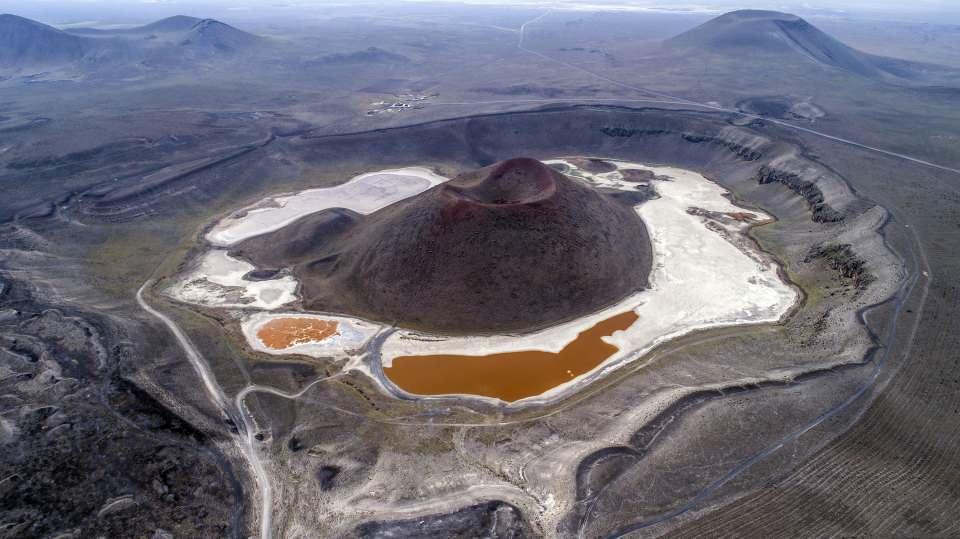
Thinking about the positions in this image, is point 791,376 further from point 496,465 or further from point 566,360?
point 496,465

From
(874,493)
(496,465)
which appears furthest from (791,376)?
(496,465)

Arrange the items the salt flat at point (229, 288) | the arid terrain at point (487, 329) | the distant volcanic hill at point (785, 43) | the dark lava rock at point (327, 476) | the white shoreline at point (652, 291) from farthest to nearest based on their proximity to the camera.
Answer: the distant volcanic hill at point (785, 43), the salt flat at point (229, 288), the white shoreline at point (652, 291), the dark lava rock at point (327, 476), the arid terrain at point (487, 329)

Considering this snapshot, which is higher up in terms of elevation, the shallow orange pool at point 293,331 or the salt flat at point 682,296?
the salt flat at point 682,296

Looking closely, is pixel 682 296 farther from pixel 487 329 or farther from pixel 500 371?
pixel 500 371

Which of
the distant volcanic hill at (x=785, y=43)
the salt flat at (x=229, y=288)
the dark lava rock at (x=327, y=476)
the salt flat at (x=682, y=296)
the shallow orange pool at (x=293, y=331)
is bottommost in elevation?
the dark lava rock at (x=327, y=476)

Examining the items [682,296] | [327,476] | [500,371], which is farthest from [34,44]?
[682,296]

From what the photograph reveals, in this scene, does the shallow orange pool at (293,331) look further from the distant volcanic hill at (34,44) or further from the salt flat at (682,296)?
the distant volcanic hill at (34,44)

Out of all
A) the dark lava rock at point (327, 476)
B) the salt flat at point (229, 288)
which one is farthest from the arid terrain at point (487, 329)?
the salt flat at point (229, 288)
